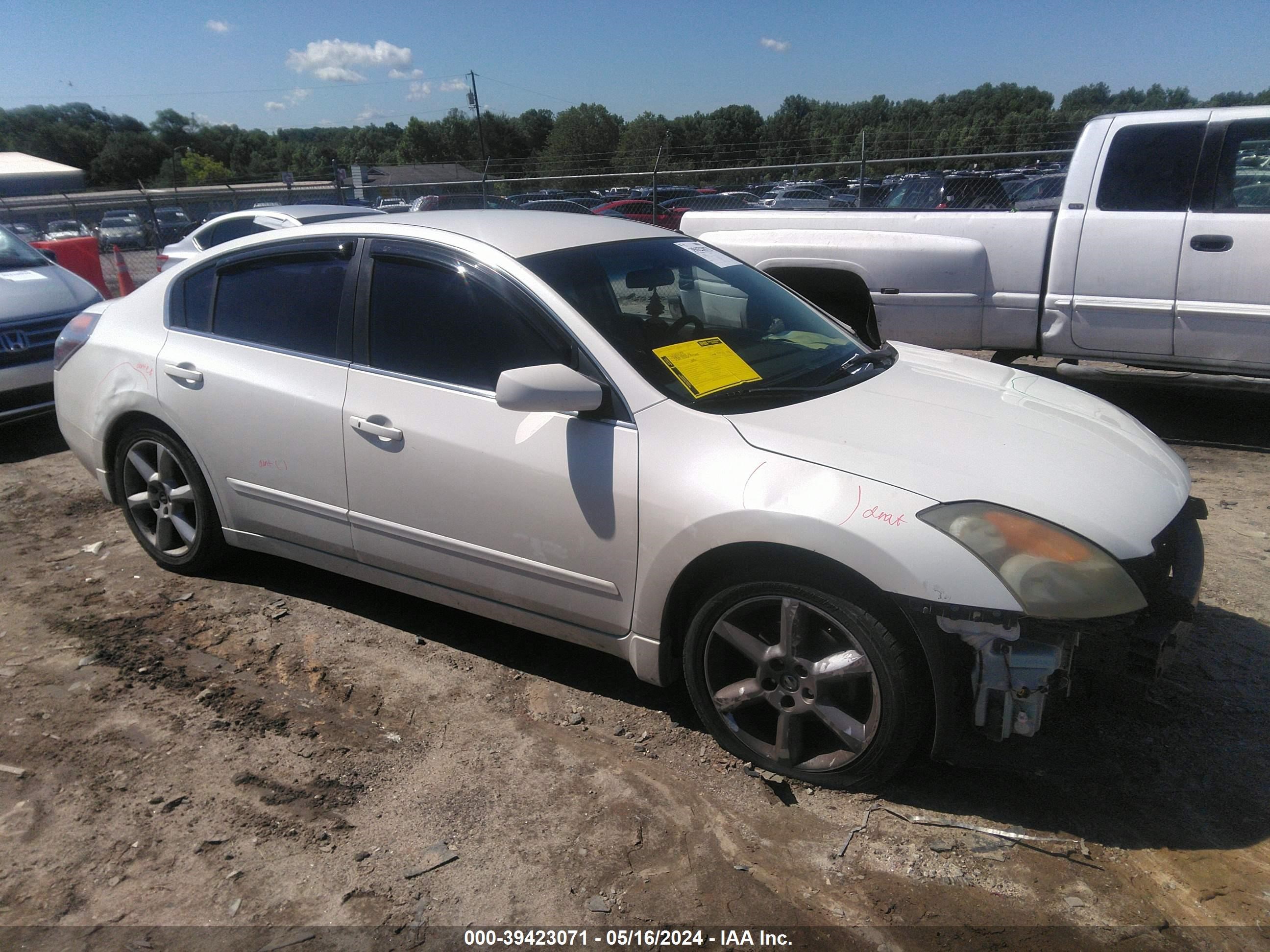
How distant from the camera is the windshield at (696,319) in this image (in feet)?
9.62

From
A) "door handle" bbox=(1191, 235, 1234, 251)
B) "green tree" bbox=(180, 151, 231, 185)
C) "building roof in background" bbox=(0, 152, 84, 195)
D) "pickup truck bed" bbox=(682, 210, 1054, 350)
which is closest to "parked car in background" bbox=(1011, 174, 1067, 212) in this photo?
"pickup truck bed" bbox=(682, 210, 1054, 350)

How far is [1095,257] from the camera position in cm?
597

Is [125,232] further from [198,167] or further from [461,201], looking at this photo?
[198,167]

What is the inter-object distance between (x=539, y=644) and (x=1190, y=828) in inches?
89.4

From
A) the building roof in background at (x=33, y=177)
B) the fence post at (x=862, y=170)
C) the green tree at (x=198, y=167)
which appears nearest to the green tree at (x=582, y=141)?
the fence post at (x=862, y=170)

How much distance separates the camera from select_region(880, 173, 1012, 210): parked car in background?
1239 centimetres

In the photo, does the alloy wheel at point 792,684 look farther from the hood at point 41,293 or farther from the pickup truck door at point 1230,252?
the hood at point 41,293

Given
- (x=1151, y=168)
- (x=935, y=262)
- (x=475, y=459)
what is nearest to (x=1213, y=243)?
(x=1151, y=168)

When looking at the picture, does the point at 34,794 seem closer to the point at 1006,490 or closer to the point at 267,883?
the point at 267,883

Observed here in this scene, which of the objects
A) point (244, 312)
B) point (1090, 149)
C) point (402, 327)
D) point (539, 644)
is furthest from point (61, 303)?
point (1090, 149)

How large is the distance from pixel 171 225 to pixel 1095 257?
25.4 metres

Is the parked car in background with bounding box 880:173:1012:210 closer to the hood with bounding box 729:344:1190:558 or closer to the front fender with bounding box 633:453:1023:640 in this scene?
the hood with bounding box 729:344:1190:558

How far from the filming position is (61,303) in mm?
6883

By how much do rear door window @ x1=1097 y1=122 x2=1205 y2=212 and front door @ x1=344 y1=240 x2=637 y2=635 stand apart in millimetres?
4823
